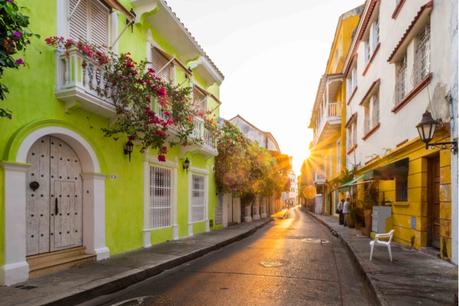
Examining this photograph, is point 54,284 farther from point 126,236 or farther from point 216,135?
point 216,135

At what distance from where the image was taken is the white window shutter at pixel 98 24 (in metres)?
8.84

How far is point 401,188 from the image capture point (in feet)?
38.0

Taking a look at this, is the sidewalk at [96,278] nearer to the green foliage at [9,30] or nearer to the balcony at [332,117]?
the green foliage at [9,30]

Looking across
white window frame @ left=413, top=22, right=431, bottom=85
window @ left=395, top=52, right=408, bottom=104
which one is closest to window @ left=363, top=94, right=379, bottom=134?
window @ left=395, top=52, right=408, bottom=104

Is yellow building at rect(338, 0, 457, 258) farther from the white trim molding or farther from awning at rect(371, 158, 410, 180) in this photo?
the white trim molding

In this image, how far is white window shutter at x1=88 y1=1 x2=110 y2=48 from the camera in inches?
348

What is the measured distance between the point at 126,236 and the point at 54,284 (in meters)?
3.60

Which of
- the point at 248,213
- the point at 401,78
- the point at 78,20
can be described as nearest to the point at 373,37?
the point at 401,78

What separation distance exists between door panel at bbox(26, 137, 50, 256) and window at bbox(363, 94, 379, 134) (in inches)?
457

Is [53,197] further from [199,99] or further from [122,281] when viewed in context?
[199,99]

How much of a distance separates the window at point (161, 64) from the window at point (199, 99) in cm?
251

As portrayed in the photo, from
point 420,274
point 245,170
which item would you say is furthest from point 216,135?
point 420,274

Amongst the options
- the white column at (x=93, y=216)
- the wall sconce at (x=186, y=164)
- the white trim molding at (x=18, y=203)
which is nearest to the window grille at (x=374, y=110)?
the wall sconce at (x=186, y=164)

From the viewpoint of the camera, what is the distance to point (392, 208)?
12.1 m
